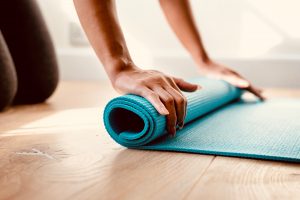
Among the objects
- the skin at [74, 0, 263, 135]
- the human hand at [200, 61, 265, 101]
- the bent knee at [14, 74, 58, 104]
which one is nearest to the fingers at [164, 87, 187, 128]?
the skin at [74, 0, 263, 135]

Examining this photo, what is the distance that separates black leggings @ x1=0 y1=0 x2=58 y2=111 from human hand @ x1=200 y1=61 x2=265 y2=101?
2.15 feet

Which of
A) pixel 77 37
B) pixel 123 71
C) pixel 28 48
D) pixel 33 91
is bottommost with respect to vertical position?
pixel 77 37

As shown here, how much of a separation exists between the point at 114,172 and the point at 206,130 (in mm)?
435

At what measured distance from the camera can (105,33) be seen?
125 cm

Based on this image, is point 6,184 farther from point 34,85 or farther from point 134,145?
point 34,85

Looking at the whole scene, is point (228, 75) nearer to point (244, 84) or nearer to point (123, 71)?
point (244, 84)

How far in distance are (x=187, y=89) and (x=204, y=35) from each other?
1924 mm

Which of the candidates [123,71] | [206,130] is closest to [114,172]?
[123,71]

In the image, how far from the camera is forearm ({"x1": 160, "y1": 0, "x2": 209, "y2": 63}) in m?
2.01

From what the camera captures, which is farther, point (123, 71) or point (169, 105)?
point (123, 71)

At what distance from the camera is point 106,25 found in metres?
1.27

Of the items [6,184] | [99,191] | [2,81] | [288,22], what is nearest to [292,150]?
[99,191]

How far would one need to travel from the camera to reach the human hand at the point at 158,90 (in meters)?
1.08

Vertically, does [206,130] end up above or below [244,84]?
above
